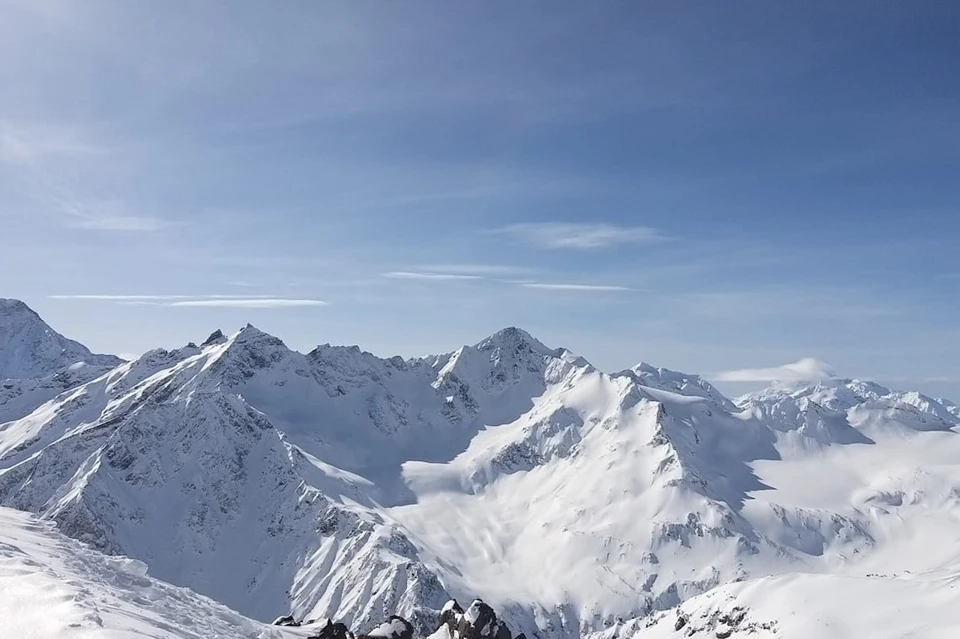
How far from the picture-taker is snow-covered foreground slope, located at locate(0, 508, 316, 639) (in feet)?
97.2

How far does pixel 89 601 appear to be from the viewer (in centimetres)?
3562

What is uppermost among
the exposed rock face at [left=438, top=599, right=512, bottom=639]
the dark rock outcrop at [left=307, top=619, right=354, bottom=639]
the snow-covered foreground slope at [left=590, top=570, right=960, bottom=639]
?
the snow-covered foreground slope at [left=590, top=570, right=960, bottom=639]

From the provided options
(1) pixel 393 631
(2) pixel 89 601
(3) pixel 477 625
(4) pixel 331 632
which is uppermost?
(2) pixel 89 601

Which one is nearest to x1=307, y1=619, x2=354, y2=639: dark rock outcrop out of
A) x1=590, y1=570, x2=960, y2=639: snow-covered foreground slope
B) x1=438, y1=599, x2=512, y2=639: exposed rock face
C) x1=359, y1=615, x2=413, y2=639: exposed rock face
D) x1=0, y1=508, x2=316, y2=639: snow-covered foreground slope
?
x1=0, y1=508, x2=316, y2=639: snow-covered foreground slope

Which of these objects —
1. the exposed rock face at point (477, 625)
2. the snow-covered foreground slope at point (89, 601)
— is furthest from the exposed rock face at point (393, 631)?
the snow-covered foreground slope at point (89, 601)

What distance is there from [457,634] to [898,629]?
48.8 meters

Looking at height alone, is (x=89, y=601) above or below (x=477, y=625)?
above

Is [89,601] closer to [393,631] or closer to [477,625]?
[393,631]

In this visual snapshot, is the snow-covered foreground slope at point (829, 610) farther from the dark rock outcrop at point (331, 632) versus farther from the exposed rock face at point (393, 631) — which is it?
the dark rock outcrop at point (331, 632)

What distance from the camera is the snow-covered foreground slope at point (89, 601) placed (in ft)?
97.2

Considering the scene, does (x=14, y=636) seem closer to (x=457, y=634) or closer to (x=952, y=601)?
(x=457, y=634)

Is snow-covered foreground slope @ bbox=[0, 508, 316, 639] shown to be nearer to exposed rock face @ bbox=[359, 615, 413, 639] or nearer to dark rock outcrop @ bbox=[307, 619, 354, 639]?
dark rock outcrop @ bbox=[307, 619, 354, 639]

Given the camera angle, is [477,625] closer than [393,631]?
No

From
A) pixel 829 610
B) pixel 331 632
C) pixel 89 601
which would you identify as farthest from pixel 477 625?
pixel 89 601
